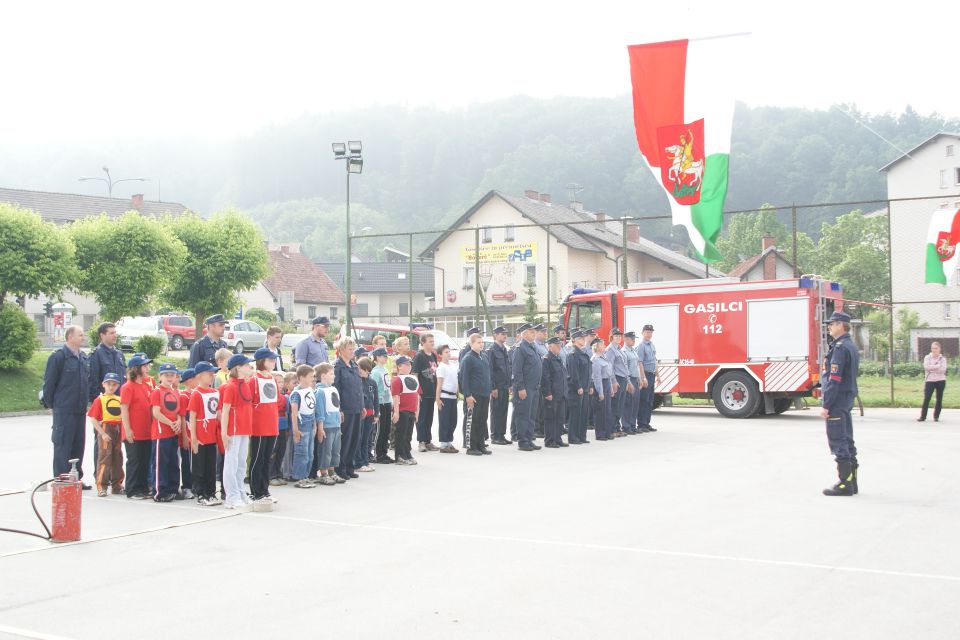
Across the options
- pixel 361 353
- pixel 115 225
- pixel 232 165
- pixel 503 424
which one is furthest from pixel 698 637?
pixel 232 165

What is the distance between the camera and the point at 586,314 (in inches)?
930

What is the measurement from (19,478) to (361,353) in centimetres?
497

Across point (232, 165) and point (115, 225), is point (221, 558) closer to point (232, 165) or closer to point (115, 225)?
point (115, 225)

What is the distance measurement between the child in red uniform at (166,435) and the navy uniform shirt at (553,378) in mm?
7281

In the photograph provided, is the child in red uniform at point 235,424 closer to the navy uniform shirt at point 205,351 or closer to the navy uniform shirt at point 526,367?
the navy uniform shirt at point 205,351

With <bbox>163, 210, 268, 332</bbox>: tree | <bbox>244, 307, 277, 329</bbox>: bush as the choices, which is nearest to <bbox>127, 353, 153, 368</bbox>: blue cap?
<bbox>163, 210, 268, 332</bbox>: tree

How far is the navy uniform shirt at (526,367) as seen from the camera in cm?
1580

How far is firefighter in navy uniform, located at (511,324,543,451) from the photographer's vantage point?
51.7 ft

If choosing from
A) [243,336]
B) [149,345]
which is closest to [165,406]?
[149,345]

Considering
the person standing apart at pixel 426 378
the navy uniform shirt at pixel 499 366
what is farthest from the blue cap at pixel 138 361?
the navy uniform shirt at pixel 499 366

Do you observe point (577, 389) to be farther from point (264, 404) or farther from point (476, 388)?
point (264, 404)

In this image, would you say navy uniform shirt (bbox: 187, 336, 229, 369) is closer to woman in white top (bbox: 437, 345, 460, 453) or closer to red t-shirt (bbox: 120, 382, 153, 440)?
red t-shirt (bbox: 120, 382, 153, 440)

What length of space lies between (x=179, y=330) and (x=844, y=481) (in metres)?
41.6

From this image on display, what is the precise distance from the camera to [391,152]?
440 ft
